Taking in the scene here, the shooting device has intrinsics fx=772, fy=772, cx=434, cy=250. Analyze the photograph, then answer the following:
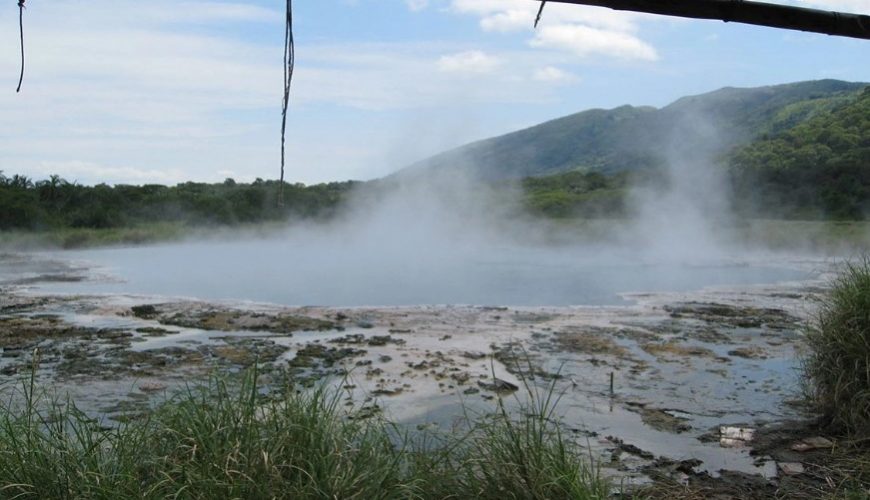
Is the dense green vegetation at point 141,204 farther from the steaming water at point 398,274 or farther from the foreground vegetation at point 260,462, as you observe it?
the foreground vegetation at point 260,462

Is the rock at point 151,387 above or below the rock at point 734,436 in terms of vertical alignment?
below

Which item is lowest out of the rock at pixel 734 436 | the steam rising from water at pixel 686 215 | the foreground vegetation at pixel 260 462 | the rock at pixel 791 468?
the rock at pixel 734 436

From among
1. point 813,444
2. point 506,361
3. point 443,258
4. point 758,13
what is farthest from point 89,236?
point 758,13

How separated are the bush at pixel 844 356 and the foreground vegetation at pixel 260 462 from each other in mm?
2933

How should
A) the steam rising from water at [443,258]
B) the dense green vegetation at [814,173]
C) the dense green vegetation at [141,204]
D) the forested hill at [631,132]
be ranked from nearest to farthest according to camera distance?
1. the steam rising from water at [443,258]
2. the dense green vegetation at [814,173]
3. the dense green vegetation at [141,204]
4. the forested hill at [631,132]

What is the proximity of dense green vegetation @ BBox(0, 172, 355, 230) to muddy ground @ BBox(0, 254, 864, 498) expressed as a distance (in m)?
20.4

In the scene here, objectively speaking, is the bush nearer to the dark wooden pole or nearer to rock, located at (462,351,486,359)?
the dark wooden pole

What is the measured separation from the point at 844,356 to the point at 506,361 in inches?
155

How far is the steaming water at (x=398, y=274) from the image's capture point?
1529 cm

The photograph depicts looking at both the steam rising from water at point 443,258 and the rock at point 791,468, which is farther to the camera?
the steam rising from water at point 443,258

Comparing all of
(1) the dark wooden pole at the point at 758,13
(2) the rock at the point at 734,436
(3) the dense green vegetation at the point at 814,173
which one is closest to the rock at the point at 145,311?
(2) the rock at the point at 734,436

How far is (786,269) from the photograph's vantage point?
21.8 meters

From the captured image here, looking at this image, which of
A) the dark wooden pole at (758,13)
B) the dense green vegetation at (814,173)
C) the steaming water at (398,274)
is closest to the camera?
the dark wooden pole at (758,13)

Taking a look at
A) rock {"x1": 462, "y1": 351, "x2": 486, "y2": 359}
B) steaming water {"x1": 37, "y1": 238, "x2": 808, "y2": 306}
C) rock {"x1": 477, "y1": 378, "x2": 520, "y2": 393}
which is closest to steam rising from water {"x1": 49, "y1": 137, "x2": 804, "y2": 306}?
steaming water {"x1": 37, "y1": 238, "x2": 808, "y2": 306}
